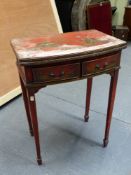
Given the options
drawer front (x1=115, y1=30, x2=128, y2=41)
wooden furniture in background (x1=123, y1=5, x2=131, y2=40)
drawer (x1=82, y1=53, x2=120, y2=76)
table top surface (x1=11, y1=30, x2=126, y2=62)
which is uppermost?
table top surface (x1=11, y1=30, x2=126, y2=62)

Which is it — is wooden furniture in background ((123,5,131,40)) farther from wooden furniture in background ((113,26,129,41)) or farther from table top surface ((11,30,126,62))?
table top surface ((11,30,126,62))

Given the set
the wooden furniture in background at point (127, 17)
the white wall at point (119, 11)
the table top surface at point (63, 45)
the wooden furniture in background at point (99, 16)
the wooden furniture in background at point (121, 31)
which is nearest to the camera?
the table top surface at point (63, 45)

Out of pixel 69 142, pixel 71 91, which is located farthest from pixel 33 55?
pixel 71 91

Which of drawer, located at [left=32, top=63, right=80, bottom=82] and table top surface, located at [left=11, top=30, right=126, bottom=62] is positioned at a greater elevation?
table top surface, located at [left=11, top=30, right=126, bottom=62]

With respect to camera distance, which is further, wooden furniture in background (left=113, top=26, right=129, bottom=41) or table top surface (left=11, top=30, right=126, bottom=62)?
wooden furniture in background (left=113, top=26, right=129, bottom=41)

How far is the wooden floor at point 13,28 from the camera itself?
1967 millimetres

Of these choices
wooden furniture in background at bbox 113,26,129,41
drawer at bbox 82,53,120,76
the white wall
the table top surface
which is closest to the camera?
the table top surface

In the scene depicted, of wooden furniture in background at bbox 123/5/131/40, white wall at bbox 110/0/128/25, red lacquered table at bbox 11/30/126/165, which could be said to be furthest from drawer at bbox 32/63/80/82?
white wall at bbox 110/0/128/25

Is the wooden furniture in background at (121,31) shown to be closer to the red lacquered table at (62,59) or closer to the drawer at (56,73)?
the red lacquered table at (62,59)

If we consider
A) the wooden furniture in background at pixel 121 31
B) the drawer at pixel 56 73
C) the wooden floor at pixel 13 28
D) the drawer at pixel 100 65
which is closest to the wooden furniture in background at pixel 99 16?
the wooden furniture in background at pixel 121 31

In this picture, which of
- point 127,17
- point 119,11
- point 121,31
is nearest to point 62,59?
point 121,31

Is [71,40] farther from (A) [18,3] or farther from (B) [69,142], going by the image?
(A) [18,3]

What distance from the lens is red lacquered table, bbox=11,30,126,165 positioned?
3.29 ft

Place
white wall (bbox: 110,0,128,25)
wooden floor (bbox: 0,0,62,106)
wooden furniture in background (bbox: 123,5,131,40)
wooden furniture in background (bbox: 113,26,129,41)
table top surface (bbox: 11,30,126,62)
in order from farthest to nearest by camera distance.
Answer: white wall (bbox: 110,0,128,25) < wooden furniture in background (bbox: 123,5,131,40) < wooden furniture in background (bbox: 113,26,129,41) < wooden floor (bbox: 0,0,62,106) < table top surface (bbox: 11,30,126,62)
